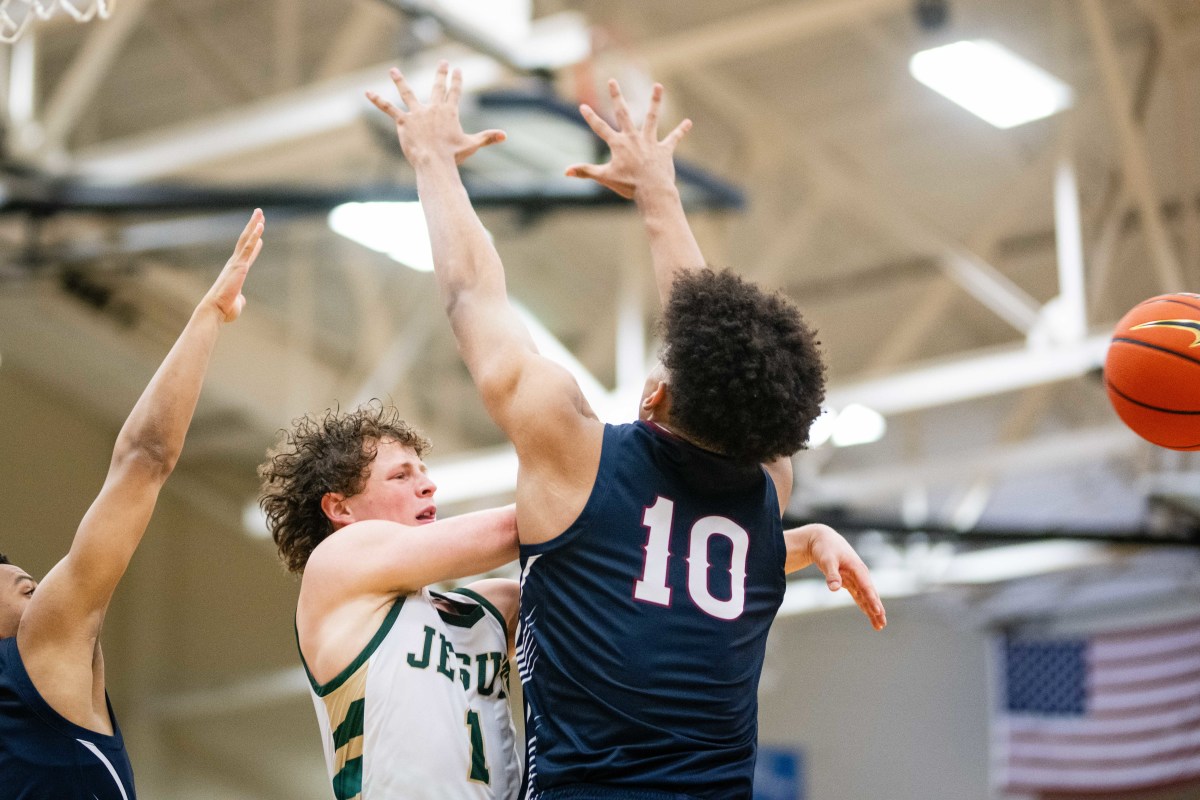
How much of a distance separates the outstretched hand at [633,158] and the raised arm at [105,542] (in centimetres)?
87

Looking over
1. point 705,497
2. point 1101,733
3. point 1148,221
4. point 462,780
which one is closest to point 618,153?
point 705,497

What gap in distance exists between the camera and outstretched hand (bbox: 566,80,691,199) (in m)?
3.93

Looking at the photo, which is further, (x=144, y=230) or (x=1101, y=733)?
(x=1101, y=733)

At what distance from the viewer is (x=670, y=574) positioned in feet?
10.3

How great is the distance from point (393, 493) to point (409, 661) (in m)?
0.52

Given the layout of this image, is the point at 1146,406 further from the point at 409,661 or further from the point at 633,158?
the point at 409,661

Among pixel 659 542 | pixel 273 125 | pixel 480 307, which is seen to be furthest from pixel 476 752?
pixel 273 125

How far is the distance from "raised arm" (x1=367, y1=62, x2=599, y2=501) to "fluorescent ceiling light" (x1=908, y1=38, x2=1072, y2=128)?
6543mm

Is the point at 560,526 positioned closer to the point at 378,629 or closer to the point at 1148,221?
the point at 378,629

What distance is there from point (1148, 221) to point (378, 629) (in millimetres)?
8950

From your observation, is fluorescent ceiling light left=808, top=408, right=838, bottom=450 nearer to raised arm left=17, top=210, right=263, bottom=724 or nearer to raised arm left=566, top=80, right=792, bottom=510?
raised arm left=566, top=80, right=792, bottom=510

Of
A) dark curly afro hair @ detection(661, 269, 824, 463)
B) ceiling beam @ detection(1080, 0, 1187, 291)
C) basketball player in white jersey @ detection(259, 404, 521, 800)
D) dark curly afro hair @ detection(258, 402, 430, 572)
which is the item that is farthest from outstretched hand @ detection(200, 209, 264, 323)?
ceiling beam @ detection(1080, 0, 1187, 291)

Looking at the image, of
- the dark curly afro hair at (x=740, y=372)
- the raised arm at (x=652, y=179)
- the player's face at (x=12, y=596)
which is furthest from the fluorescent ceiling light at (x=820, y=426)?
the player's face at (x=12, y=596)

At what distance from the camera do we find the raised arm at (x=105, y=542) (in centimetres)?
359
